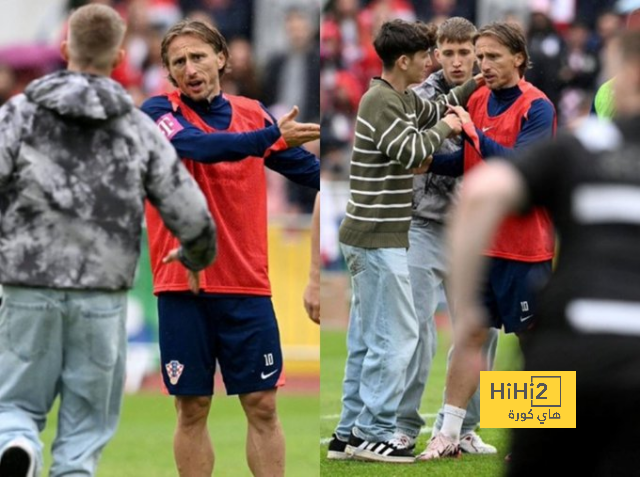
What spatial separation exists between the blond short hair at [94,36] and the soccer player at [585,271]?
69.5 inches

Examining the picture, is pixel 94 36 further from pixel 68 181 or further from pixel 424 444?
pixel 424 444

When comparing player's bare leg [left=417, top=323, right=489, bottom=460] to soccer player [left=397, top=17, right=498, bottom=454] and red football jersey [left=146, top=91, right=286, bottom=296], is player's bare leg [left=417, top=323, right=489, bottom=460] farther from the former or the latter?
red football jersey [left=146, top=91, right=286, bottom=296]

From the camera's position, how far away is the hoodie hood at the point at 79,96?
14.5 ft

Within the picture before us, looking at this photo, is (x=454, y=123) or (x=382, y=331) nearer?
(x=454, y=123)

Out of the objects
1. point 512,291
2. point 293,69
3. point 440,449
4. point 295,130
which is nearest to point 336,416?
point 440,449

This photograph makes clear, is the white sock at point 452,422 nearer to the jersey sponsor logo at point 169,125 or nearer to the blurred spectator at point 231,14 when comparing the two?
the jersey sponsor logo at point 169,125

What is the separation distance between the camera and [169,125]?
5512 millimetres

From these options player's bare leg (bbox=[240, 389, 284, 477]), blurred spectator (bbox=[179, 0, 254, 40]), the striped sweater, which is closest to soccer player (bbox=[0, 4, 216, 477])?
player's bare leg (bbox=[240, 389, 284, 477])

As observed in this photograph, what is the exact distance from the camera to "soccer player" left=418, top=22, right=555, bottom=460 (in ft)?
20.5

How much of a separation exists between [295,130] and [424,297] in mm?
1392

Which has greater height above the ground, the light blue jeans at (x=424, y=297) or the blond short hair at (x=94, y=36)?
the blond short hair at (x=94, y=36)

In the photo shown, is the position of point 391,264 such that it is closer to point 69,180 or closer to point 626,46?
point 69,180

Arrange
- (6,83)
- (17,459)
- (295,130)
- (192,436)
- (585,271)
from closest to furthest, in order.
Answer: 1. (585,271)
2. (17,459)
3. (295,130)
4. (192,436)
5. (6,83)

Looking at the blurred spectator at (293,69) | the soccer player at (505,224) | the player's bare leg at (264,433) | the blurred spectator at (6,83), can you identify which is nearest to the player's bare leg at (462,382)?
the soccer player at (505,224)
